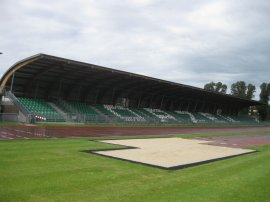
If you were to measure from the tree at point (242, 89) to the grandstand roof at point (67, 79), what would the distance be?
105 metres

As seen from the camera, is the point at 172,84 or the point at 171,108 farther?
the point at 171,108

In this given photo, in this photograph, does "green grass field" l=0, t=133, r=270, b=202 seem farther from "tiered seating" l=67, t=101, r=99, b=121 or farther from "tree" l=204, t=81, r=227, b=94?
"tree" l=204, t=81, r=227, b=94

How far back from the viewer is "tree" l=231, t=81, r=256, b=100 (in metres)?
148

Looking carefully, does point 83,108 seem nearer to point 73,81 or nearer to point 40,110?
point 73,81

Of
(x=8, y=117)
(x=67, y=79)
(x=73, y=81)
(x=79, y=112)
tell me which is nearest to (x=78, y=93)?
(x=73, y=81)

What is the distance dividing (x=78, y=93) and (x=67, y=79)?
14.9 feet

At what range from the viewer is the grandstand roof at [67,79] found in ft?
113

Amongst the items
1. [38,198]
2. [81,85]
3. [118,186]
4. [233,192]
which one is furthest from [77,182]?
[81,85]

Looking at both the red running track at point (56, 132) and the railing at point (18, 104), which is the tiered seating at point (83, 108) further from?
the red running track at point (56, 132)

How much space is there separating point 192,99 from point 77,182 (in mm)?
63932

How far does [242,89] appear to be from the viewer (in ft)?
497

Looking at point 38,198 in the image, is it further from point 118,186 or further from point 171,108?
point 171,108

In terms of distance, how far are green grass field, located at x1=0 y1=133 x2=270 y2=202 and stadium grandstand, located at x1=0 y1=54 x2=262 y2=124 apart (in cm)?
2106

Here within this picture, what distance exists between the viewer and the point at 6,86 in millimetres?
38812
